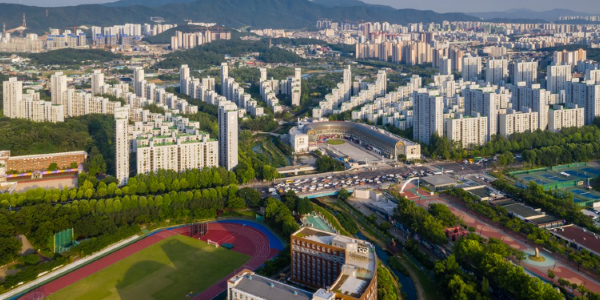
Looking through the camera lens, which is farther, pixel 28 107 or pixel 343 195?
pixel 28 107

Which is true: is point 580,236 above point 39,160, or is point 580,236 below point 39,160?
below

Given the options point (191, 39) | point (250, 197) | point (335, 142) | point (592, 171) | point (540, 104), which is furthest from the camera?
point (191, 39)

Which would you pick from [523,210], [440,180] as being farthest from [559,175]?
[523,210]

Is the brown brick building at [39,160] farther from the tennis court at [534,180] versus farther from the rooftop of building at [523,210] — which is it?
the tennis court at [534,180]

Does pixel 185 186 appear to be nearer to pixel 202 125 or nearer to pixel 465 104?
pixel 202 125

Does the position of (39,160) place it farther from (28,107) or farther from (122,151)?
(28,107)

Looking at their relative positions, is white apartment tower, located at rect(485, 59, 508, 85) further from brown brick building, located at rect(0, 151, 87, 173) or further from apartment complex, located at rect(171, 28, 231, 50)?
apartment complex, located at rect(171, 28, 231, 50)

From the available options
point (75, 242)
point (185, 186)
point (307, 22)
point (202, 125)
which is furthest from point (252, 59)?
point (307, 22)
